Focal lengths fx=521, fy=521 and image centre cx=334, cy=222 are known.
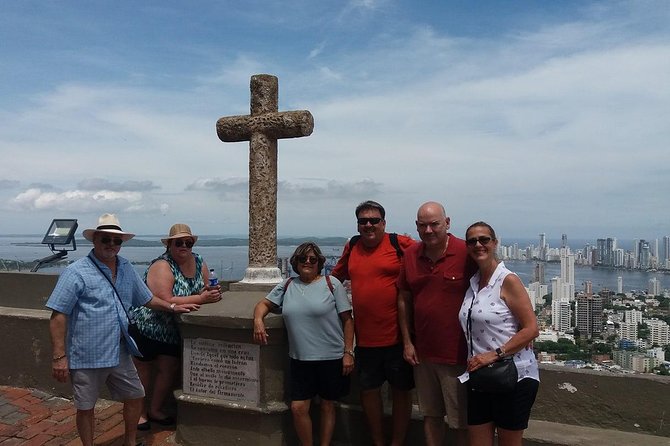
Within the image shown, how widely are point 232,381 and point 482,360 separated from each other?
2058mm

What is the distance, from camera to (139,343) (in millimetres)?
4219

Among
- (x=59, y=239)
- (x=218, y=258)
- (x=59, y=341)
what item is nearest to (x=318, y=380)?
(x=59, y=341)

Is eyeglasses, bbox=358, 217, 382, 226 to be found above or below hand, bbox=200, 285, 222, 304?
above

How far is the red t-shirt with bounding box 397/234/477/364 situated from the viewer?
10.1ft

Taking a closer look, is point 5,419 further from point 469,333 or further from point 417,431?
point 469,333

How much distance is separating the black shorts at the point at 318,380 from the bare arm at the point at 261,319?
270 mm

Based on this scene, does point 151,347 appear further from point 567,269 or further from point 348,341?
point 567,269

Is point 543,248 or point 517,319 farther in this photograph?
point 543,248

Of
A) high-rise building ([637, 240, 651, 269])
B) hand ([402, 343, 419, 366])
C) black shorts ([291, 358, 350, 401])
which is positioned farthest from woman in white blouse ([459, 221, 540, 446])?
high-rise building ([637, 240, 651, 269])

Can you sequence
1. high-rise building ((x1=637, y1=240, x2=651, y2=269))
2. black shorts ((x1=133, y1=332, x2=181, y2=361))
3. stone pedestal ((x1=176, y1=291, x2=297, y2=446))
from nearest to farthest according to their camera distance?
stone pedestal ((x1=176, y1=291, x2=297, y2=446)) → black shorts ((x1=133, y1=332, x2=181, y2=361)) → high-rise building ((x1=637, y1=240, x2=651, y2=269))

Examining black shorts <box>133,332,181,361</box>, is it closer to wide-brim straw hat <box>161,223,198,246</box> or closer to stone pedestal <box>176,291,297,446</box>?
stone pedestal <box>176,291,297,446</box>

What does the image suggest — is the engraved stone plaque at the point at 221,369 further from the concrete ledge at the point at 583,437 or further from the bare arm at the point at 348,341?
the concrete ledge at the point at 583,437

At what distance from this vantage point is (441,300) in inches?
122

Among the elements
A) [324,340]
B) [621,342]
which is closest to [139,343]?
[324,340]
